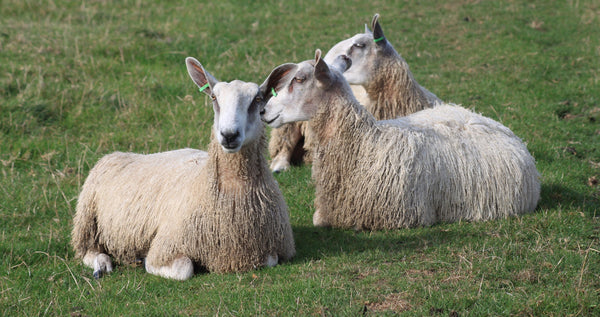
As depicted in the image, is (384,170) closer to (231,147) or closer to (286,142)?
(231,147)

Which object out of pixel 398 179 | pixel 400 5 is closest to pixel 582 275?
pixel 398 179

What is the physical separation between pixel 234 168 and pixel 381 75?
12.4 ft

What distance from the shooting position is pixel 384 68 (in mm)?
9320

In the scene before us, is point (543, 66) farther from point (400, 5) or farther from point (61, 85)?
point (61, 85)

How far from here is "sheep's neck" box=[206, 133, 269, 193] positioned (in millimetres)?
6078

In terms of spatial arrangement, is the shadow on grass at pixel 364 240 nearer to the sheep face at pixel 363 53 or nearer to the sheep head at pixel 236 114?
the sheep head at pixel 236 114

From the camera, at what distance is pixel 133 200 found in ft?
22.4

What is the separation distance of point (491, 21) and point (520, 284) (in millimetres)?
10913

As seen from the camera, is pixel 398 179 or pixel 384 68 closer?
pixel 398 179

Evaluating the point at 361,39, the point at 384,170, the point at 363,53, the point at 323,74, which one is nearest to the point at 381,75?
the point at 363,53

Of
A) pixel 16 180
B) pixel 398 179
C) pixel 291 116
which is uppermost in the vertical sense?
pixel 291 116

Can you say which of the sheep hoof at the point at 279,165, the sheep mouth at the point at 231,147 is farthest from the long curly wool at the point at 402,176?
the sheep hoof at the point at 279,165

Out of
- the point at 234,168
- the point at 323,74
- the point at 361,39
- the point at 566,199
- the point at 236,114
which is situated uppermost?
the point at 361,39

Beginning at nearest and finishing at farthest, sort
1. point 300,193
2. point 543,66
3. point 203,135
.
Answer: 1. point 300,193
2. point 203,135
3. point 543,66
